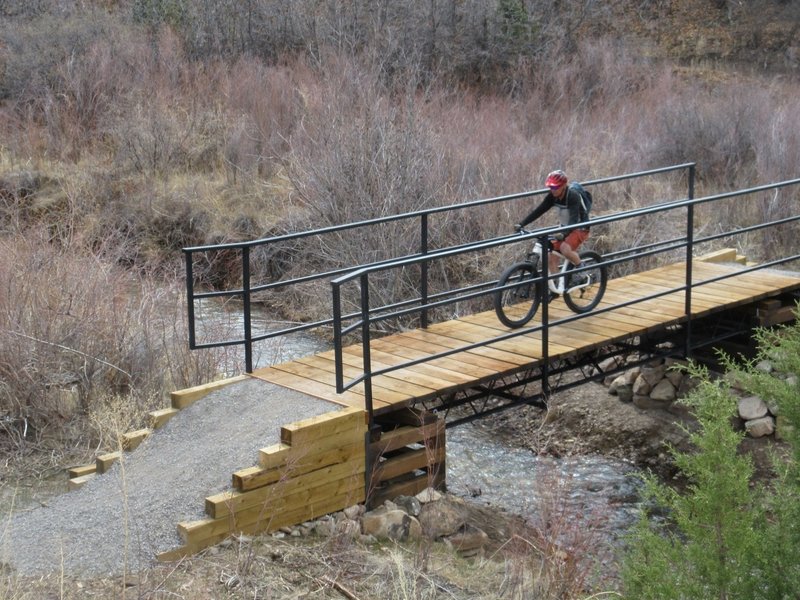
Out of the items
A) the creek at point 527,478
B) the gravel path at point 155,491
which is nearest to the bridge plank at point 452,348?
the creek at point 527,478

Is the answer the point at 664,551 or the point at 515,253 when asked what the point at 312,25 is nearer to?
the point at 515,253

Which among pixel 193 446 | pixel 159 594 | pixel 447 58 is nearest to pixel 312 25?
pixel 447 58

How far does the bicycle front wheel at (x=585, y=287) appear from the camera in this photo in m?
9.77

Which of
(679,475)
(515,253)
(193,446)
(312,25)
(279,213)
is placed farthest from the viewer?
(312,25)

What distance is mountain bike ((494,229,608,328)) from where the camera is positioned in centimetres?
899

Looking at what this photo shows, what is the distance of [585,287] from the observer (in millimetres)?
9984

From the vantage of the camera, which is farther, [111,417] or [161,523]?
[111,417]

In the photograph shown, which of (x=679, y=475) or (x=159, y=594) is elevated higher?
(x=159, y=594)

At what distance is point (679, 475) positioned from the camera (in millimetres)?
10930

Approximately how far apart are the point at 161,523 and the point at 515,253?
797cm

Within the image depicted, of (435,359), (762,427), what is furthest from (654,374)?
(435,359)

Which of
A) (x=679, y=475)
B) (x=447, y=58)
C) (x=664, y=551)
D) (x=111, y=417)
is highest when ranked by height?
(x=447, y=58)

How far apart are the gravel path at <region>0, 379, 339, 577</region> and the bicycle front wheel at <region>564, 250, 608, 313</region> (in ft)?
9.83

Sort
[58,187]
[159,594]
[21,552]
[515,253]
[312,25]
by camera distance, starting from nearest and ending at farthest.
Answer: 1. [159,594]
2. [21,552]
3. [515,253]
4. [58,187]
5. [312,25]
